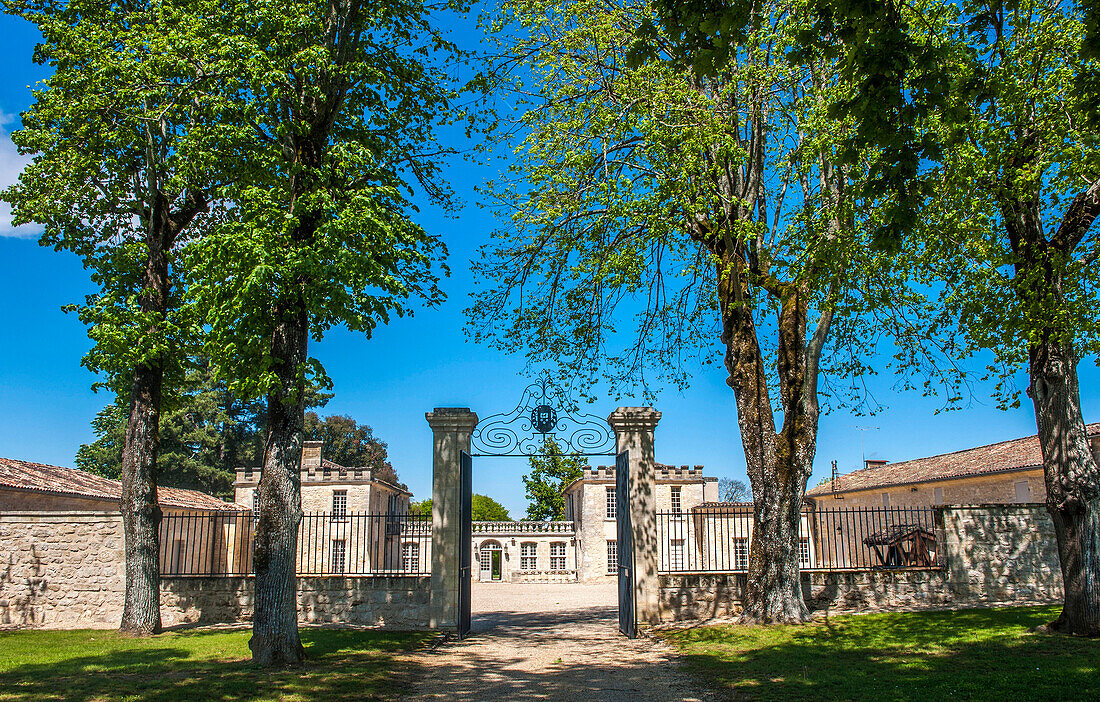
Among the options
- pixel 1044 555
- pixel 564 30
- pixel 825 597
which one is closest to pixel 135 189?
pixel 564 30

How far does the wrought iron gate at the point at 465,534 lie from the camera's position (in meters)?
11.8

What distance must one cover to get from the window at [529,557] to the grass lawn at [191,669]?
2754cm

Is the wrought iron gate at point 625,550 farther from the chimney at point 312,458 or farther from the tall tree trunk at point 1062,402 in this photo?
the chimney at point 312,458

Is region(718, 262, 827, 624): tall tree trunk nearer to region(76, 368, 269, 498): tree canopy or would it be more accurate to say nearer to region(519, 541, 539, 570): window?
region(519, 541, 539, 570): window

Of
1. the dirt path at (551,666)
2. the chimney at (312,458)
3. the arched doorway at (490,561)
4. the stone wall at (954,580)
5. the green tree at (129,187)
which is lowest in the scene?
the arched doorway at (490,561)

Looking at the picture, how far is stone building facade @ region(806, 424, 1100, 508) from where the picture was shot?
77.3 ft

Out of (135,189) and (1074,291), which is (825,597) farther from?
(135,189)

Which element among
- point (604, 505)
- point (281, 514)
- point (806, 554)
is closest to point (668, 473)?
point (604, 505)

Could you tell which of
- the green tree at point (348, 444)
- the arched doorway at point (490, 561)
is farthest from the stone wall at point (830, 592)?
the green tree at point (348, 444)

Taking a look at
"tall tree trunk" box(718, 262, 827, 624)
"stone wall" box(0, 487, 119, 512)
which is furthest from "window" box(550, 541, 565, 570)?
"tall tree trunk" box(718, 262, 827, 624)

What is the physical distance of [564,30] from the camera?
1263cm

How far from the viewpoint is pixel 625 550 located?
11.8 m

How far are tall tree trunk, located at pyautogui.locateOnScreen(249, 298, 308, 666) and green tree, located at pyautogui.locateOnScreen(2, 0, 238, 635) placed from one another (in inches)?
95.9

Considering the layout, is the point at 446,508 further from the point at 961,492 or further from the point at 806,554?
the point at 961,492
